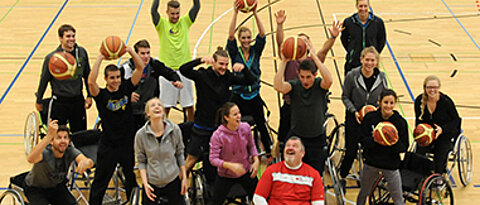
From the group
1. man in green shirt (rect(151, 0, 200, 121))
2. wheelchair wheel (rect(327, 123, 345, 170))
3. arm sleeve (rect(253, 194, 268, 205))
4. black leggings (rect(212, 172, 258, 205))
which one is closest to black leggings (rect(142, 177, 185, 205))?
black leggings (rect(212, 172, 258, 205))

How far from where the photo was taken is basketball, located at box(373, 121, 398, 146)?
21.6ft

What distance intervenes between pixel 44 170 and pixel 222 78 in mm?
2199

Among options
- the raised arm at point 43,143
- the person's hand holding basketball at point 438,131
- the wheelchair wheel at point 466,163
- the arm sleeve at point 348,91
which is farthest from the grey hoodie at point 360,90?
the raised arm at point 43,143

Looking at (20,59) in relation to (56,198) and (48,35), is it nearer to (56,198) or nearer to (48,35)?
(48,35)

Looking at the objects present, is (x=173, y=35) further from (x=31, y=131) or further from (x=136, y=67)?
(x=31, y=131)

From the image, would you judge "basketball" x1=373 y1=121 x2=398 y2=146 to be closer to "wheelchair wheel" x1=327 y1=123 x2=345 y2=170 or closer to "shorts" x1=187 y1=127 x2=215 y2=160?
"wheelchair wheel" x1=327 y1=123 x2=345 y2=170

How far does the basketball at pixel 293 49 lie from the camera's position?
23.3 feet

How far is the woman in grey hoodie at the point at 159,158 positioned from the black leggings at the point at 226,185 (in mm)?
357

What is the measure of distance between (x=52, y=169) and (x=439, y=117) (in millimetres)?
4346

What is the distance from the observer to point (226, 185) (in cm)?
675

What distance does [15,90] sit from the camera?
10.8m

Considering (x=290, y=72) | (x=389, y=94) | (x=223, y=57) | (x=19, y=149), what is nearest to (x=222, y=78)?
(x=223, y=57)

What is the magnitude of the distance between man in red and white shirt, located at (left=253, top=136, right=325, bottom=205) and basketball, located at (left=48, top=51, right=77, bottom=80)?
8.52ft

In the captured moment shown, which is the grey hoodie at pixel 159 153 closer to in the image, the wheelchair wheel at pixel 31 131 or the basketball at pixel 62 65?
the basketball at pixel 62 65
